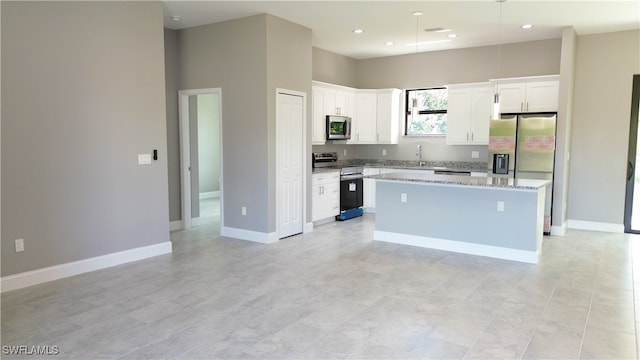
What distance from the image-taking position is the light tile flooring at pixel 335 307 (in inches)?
117

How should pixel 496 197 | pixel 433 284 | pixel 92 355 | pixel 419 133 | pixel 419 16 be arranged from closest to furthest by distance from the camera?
pixel 92 355, pixel 433 284, pixel 496 197, pixel 419 16, pixel 419 133

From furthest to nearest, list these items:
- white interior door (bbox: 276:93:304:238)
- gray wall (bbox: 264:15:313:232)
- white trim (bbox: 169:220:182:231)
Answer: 1. white trim (bbox: 169:220:182:231)
2. white interior door (bbox: 276:93:304:238)
3. gray wall (bbox: 264:15:313:232)

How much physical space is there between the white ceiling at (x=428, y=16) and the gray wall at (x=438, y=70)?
31cm

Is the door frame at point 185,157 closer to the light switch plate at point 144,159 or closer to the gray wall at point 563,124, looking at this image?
the light switch plate at point 144,159

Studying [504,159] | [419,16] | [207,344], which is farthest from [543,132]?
[207,344]

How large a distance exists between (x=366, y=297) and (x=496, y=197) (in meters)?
2.25

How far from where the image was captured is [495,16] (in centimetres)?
575

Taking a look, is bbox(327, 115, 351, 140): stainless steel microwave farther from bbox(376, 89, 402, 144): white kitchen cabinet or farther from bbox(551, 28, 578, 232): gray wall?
bbox(551, 28, 578, 232): gray wall

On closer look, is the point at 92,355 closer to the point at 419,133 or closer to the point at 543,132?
the point at 543,132

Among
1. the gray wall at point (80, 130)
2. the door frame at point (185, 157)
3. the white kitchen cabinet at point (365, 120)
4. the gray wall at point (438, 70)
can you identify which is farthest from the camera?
the white kitchen cabinet at point (365, 120)

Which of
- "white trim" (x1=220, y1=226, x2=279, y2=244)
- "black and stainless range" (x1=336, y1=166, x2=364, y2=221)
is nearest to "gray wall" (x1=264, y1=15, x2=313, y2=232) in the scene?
"white trim" (x1=220, y1=226, x2=279, y2=244)

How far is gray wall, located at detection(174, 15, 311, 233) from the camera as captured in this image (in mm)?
5762

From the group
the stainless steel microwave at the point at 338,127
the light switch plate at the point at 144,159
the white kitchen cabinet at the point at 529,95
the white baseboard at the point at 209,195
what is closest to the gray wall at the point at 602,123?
the white kitchen cabinet at the point at 529,95

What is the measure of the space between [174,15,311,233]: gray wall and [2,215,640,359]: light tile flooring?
915 mm
